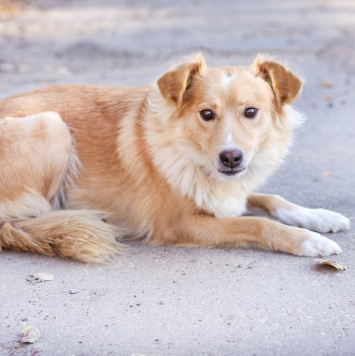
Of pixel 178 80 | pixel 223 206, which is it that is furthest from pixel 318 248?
pixel 178 80

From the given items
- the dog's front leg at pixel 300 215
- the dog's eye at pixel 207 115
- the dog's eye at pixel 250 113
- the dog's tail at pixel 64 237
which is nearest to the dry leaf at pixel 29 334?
the dog's tail at pixel 64 237

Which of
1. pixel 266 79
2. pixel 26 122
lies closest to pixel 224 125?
pixel 266 79

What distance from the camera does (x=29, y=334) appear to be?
3.39 m

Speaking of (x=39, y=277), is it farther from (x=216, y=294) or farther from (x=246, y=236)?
(x=246, y=236)

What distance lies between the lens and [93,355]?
3.24 meters

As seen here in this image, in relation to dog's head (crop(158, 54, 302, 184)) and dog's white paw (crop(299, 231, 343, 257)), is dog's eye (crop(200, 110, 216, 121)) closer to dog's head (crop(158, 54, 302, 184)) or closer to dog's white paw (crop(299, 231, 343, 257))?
dog's head (crop(158, 54, 302, 184))

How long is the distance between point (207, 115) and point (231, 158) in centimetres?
32

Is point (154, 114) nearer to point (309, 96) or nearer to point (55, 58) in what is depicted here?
point (309, 96)

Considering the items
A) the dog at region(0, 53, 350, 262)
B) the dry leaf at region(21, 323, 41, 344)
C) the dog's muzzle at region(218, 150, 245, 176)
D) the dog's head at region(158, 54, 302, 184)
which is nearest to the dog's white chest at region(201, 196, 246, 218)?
the dog at region(0, 53, 350, 262)

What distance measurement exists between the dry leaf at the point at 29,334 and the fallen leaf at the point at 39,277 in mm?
504

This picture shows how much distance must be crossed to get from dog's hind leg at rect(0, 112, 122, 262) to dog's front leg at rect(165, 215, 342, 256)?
16.5 inches

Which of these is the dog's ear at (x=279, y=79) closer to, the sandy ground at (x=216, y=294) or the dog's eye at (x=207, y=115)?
the dog's eye at (x=207, y=115)

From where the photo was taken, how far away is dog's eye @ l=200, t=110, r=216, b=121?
4176 mm

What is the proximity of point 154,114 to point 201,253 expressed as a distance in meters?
0.93
